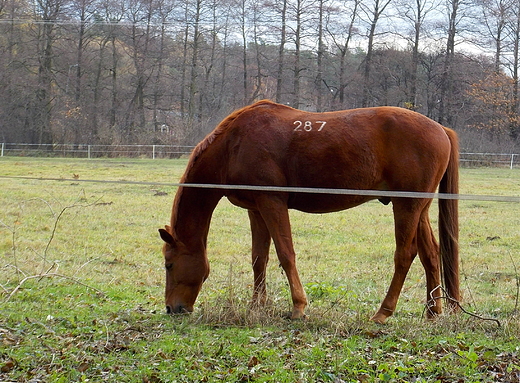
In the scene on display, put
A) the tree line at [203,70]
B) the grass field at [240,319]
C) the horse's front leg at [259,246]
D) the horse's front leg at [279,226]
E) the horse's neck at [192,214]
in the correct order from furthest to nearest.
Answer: the tree line at [203,70] → the horse's front leg at [259,246] → the horse's neck at [192,214] → the horse's front leg at [279,226] → the grass field at [240,319]

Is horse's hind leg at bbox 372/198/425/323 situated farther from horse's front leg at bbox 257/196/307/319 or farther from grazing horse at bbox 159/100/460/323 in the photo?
horse's front leg at bbox 257/196/307/319

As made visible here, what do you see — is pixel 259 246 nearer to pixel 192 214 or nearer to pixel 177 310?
pixel 192 214

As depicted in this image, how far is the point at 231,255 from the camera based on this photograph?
26.3 ft

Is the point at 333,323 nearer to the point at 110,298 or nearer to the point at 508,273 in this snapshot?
the point at 110,298

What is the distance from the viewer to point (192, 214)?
529cm

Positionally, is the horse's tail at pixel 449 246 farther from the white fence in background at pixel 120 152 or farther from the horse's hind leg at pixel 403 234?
the white fence in background at pixel 120 152

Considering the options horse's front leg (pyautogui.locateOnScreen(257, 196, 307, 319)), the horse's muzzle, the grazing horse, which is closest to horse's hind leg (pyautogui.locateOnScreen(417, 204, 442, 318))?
the grazing horse

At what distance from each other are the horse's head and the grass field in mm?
155

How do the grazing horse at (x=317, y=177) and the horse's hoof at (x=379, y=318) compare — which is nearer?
the horse's hoof at (x=379, y=318)

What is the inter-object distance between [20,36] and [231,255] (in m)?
26.6

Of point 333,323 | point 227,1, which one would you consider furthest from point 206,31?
point 333,323

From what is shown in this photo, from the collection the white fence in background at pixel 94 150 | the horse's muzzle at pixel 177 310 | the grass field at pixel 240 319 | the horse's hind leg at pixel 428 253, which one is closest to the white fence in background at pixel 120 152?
the white fence in background at pixel 94 150

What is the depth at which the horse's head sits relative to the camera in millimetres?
5102

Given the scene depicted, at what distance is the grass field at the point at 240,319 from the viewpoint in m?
3.63
